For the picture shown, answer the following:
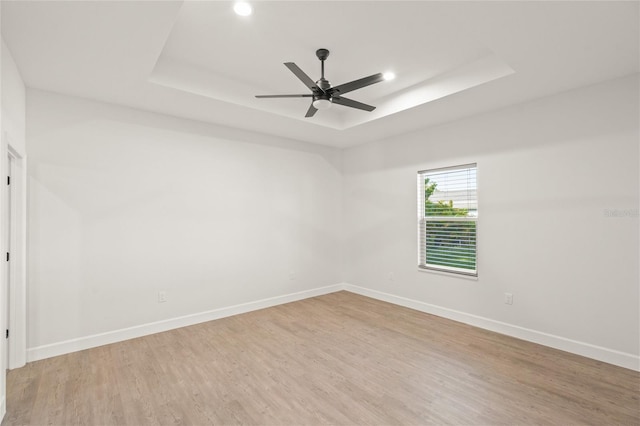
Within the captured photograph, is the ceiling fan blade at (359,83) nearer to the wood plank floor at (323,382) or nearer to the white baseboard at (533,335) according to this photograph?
the wood plank floor at (323,382)

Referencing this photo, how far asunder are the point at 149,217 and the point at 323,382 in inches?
109

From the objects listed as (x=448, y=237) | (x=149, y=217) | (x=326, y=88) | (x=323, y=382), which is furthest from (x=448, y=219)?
(x=149, y=217)

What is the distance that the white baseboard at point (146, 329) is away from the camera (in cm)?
313

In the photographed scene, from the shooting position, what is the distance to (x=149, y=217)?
12.5ft

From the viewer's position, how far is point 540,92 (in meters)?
3.30

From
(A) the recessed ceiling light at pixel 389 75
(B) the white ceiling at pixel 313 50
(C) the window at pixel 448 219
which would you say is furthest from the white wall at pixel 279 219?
(A) the recessed ceiling light at pixel 389 75

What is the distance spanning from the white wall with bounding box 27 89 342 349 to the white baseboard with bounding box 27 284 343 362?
0.05m

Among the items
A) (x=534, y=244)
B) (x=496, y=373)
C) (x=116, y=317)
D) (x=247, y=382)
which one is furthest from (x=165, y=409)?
(x=534, y=244)

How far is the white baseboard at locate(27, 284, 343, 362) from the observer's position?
10.3ft

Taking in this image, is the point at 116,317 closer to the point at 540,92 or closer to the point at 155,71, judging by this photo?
the point at 155,71

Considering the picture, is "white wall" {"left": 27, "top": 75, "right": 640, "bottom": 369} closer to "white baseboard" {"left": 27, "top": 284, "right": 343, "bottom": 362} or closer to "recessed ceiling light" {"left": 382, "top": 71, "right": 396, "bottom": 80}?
"white baseboard" {"left": 27, "top": 284, "right": 343, "bottom": 362}

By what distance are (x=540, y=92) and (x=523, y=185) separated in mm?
994

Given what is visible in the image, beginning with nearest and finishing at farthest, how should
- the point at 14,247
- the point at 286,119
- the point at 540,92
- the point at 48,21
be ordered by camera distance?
the point at 48,21 → the point at 14,247 → the point at 540,92 → the point at 286,119

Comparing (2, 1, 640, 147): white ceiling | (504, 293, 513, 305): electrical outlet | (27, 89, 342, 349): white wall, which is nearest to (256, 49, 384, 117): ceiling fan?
(2, 1, 640, 147): white ceiling
